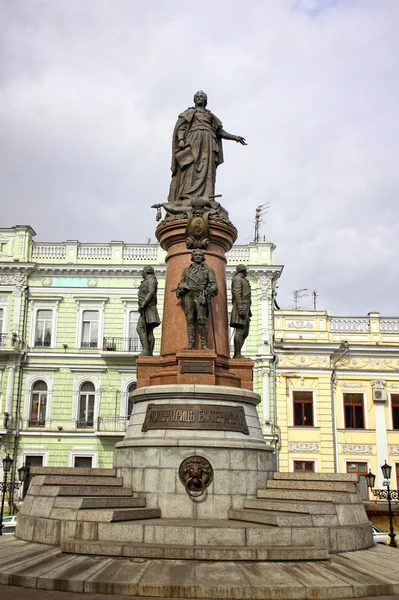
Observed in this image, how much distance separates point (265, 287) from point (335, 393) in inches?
268

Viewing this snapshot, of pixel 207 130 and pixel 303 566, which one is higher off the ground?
pixel 207 130

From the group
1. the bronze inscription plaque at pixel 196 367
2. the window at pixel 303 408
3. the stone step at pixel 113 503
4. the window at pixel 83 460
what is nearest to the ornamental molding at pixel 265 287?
the window at pixel 303 408

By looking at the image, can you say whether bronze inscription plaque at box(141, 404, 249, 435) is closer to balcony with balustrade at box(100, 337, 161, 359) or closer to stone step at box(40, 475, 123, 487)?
stone step at box(40, 475, 123, 487)

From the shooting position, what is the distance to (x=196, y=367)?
38.9ft

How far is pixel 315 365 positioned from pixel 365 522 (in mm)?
24457

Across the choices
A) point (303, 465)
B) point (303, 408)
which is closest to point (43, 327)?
point (303, 408)

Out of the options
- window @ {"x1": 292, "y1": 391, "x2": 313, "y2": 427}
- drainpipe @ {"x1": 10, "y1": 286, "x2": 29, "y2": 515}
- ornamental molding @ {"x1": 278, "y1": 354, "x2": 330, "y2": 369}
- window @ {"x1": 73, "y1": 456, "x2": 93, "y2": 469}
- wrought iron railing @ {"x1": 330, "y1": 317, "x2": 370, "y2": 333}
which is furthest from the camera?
wrought iron railing @ {"x1": 330, "y1": 317, "x2": 370, "y2": 333}

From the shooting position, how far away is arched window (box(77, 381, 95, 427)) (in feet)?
109

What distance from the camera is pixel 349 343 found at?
112ft

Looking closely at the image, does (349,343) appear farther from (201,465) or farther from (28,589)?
(28,589)

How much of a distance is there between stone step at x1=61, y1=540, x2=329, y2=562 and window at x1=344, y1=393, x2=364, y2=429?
26.8m

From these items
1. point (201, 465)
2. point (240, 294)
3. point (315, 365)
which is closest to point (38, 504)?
point (201, 465)

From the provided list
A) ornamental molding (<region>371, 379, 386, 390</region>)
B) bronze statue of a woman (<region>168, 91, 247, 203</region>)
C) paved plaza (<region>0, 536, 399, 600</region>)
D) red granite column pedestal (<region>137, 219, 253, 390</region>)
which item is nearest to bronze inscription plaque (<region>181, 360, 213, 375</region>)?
red granite column pedestal (<region>137, 219, 253, 390</region>)

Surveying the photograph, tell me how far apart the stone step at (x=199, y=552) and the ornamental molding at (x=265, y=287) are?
26730 millimetres
